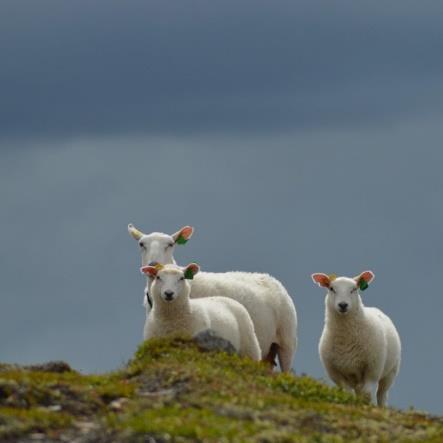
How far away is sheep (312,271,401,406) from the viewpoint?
26422mm

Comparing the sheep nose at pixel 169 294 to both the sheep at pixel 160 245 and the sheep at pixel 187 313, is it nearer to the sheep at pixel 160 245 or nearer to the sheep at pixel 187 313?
the sheep at pixel 187 313

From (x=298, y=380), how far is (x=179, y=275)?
4759 mm

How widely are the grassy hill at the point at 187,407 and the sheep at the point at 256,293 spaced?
6115 mm

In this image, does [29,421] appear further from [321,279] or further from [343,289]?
[321,279]

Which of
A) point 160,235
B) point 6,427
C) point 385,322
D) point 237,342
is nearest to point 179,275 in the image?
point 237,342

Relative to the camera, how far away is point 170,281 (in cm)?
2380

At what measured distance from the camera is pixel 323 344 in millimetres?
27047

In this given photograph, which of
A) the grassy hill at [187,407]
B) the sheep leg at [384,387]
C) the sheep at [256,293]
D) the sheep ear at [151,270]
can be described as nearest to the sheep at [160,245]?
the sheep at [256,293]

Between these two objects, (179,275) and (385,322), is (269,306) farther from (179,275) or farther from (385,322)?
(179,275)

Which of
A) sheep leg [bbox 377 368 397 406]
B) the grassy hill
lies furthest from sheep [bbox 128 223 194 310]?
the grassy hill

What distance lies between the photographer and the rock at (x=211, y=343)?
2112 cm

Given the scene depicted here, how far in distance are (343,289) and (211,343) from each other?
238 inches

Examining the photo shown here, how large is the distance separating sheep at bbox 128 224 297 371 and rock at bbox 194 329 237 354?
5.00m

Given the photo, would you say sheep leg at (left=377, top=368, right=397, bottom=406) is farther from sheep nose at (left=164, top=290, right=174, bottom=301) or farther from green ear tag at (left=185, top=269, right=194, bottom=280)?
sheep nose at (left=164, top=290, right=174, bottom=301)
